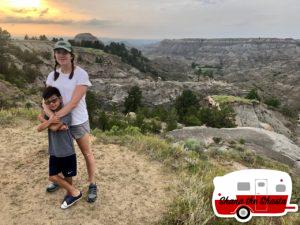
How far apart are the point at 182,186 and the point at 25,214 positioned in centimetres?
276

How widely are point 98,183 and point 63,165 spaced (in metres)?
1.34

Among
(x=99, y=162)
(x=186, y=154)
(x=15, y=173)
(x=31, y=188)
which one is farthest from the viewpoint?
(x=186, y=154)

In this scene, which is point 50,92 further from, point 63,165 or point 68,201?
point 68,201

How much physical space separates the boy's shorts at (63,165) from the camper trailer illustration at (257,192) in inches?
94.0

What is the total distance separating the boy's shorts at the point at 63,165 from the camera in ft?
20.4

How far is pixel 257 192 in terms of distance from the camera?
496 cm

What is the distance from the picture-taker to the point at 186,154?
30.2 ft

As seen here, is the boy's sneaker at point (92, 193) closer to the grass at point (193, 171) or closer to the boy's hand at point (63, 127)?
the grass at point (193, 171)

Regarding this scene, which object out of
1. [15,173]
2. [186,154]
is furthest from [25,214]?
[186,154]

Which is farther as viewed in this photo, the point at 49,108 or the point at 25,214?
the point at 25,214

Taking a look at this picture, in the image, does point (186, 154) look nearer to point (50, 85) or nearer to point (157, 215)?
point (157, 215)

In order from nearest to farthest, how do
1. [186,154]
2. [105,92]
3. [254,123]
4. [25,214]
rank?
[25,214] < [186,154] < [254,123] < [105,92]

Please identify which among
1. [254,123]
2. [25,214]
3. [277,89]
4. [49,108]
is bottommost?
[277,89]

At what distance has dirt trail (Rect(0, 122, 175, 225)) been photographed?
6.35 metres
